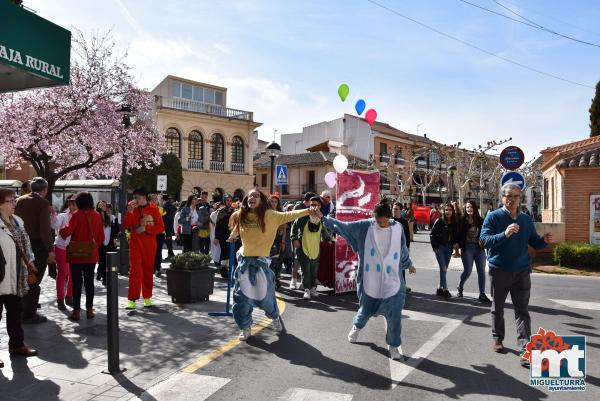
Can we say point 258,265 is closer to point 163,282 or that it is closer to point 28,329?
point 28,329

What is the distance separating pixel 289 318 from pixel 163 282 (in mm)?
4136

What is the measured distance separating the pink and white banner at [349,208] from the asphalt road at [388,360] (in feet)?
3.20

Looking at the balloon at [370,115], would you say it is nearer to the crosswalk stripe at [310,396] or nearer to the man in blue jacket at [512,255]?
the man in blue jacket at [512,255]

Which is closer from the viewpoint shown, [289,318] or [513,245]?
[513,245]

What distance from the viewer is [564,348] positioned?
5180 millimetres

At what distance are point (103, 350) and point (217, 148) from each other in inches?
1332

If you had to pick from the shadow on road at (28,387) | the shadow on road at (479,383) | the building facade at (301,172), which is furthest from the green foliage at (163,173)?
the shadow on road at (479,383)

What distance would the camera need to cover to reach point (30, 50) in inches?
235

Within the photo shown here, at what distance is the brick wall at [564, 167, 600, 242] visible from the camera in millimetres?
16531

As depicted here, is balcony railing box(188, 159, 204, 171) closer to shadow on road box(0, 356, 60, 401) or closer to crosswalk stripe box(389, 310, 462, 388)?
crosswalk stripe box(389, 310, 462, 388)

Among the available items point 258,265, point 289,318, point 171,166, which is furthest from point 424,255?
point 171,166

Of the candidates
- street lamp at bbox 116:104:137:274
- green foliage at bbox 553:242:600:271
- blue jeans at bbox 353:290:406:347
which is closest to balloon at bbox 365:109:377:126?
street lamp at bbox 116:104:137:274

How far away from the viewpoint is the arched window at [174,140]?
116ft

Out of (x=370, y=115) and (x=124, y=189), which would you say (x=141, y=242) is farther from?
(x=124, y=189)
